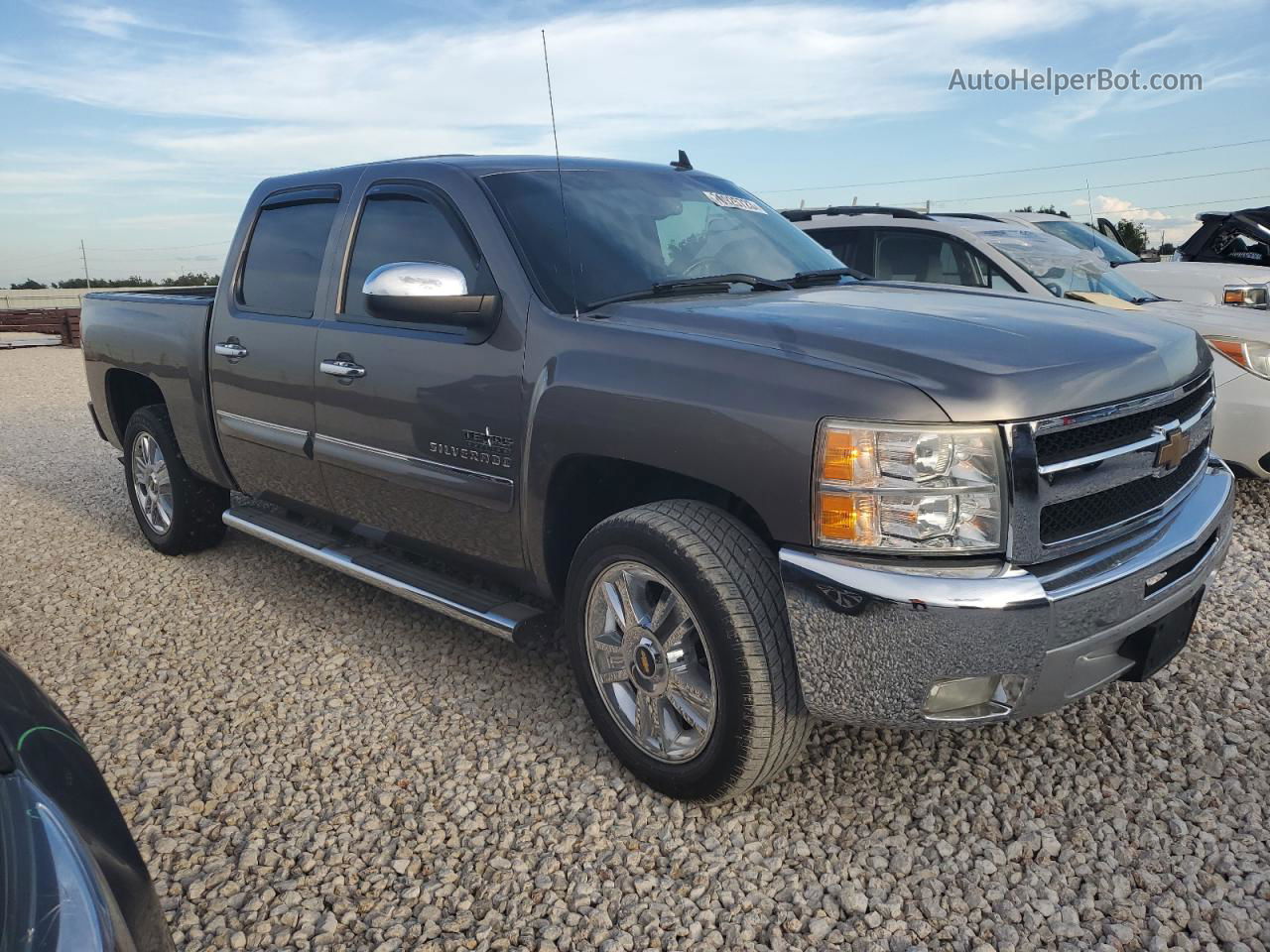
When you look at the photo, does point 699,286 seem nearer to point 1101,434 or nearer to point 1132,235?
point 1101,434

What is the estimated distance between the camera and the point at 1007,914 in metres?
2.41

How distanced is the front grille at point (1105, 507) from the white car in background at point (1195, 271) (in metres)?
3.72

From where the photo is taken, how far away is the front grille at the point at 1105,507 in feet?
8.06

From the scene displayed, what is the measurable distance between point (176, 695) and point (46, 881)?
2702 millimetres

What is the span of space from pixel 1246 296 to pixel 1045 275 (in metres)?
1.57

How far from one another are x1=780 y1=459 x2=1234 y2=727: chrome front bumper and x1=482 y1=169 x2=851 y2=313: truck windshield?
50.7 inches

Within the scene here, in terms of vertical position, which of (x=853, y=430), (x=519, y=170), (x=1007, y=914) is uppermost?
(x=519, y=170)

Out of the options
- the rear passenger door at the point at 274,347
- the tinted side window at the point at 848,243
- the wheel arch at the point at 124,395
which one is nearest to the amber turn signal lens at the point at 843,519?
the rear passenger door at the point at 274,347

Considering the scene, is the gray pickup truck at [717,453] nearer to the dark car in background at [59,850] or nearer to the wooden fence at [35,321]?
the dark car in background at [59,850]

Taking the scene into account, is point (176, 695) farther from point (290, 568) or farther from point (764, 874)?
point (764, 874)

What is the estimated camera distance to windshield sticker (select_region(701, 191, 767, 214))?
157 inches

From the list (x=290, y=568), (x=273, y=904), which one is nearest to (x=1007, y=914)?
(x=273, y=904)

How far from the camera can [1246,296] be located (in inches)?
279

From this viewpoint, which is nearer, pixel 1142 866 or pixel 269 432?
pixel 1142 866
